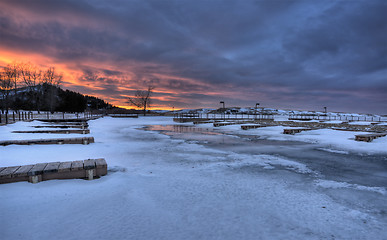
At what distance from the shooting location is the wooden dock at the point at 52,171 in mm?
5176

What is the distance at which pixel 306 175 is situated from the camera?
690 centimetres

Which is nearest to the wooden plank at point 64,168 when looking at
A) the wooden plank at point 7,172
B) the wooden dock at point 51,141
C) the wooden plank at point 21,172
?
the wooden plank at point 21,172

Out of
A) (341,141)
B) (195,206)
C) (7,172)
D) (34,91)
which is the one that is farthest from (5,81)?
(341,141)

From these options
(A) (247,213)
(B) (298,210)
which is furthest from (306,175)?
(A) (247,213)

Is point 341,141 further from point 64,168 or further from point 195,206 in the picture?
point 64,168

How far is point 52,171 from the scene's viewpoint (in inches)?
216

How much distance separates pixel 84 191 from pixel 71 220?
1.40 metres

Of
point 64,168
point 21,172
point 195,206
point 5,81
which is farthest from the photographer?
point 5,81

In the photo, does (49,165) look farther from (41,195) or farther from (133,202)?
(133,202)

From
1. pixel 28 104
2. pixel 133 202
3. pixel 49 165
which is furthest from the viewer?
pixel 28 104

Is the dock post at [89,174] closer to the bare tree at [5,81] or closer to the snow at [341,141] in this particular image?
the snow at [341,141]

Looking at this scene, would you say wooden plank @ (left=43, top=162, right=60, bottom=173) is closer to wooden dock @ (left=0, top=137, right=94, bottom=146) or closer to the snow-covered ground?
the snow-covered ground

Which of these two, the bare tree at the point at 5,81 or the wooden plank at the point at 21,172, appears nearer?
the wooden plank at the point at 21,172

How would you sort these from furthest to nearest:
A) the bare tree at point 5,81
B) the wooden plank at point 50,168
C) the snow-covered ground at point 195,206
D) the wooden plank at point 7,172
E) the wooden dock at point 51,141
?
the bare tree at point 5,81 < the wooden dock at point 51,141 < the wooden plank at point 50,168 < the wooden plank at point 7,172 < the snow-covered ground at point 195,206
